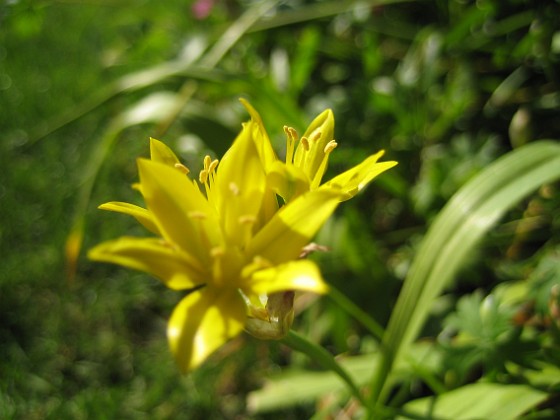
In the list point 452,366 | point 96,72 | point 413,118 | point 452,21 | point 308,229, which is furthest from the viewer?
point 96,72

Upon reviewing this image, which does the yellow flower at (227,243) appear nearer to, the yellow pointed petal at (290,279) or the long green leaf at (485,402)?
the yellow pointed petal at (290,279)

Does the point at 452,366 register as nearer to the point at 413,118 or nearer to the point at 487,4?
the point at 413,118

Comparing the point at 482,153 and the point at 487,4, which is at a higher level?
the point at 487,4

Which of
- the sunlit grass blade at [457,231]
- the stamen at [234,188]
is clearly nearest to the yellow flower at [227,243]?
the stamen at [234,188]

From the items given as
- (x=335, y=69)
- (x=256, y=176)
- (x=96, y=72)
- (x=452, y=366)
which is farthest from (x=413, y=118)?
(x=96, y=72)

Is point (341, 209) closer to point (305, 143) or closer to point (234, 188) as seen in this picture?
point (305, 143)

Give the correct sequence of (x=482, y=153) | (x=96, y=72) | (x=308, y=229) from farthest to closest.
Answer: (x=96, y=72), (x=482, y=153), (x=308, y=229)

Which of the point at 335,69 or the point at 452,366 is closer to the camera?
the point at 452,366

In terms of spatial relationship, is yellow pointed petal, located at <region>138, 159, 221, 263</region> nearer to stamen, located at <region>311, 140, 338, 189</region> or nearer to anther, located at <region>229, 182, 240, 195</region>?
anther, located at <region>229, 182, 240, 195</region>
